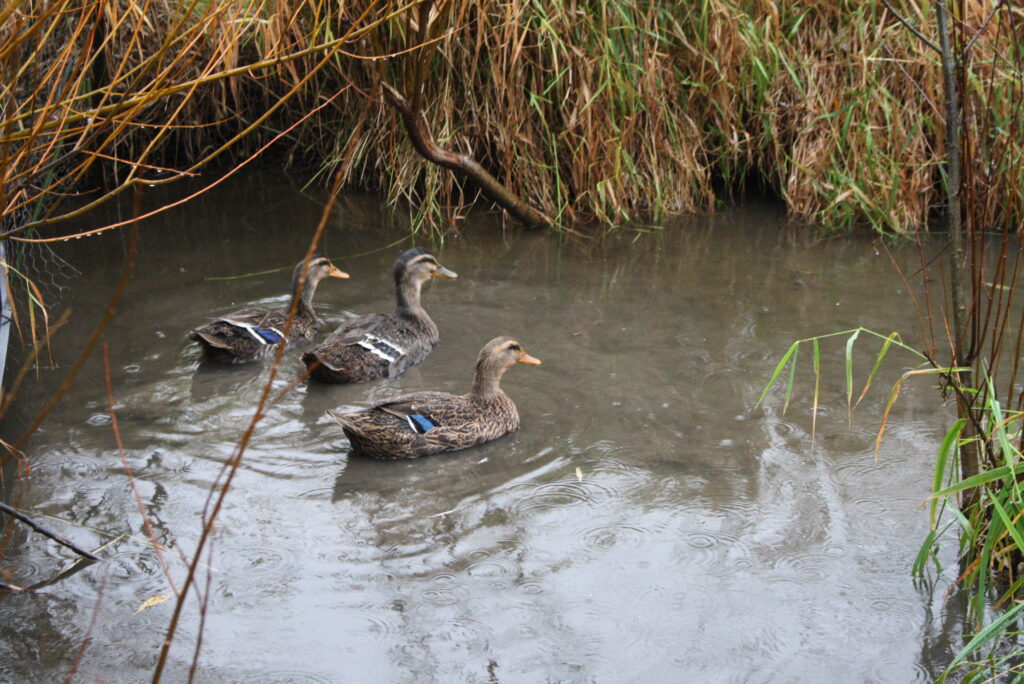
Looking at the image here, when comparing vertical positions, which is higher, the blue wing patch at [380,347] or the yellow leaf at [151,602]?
the blue wing patch at [380,347]

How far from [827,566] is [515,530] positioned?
130cm

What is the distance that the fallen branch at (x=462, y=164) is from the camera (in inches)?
300

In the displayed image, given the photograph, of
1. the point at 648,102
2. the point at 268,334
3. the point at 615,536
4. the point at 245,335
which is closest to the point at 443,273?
the point at 268,334

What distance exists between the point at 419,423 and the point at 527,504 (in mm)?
814

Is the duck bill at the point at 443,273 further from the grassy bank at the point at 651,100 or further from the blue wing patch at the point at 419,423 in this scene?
the blue wing patch at the point at 419,423

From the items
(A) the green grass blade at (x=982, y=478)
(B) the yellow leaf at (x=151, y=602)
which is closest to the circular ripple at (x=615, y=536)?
(A) the green grass blade at (x=982, y=478)

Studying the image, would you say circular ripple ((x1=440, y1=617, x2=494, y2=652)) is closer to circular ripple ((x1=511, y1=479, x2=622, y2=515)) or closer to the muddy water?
the muddy water

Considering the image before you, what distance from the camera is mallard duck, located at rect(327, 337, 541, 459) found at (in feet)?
17.5

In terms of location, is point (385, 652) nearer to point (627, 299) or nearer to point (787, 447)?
point (787, 447)

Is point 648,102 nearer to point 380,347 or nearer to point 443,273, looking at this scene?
point 443,273

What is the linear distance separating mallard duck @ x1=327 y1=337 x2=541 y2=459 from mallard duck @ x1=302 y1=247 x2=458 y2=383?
2.48 feet

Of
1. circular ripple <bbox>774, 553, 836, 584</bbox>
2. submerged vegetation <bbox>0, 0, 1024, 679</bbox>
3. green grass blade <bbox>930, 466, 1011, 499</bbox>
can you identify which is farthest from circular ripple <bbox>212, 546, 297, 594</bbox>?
submerged vegetation <bbox>0, 0, 1024, 679</bbox>

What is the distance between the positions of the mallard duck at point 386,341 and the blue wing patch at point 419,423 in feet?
2.69

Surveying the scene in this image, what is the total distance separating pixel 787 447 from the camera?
5.44m
